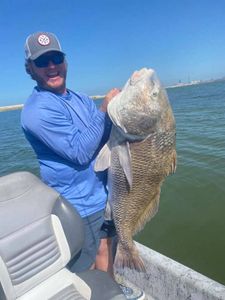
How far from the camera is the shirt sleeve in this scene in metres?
2.72

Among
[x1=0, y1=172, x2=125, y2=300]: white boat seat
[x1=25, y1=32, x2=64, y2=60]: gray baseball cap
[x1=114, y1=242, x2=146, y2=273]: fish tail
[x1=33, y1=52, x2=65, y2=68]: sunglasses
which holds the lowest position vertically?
[x1=114, y1=242, x2=146, y2=273]: fish tail

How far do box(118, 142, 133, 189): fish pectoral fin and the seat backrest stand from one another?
60 centimetres

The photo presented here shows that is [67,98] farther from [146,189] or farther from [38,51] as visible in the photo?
[146,189]

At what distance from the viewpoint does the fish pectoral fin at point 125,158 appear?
2.75m

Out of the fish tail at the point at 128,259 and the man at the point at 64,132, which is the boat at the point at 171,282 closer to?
the fish tail at the point at 128,259

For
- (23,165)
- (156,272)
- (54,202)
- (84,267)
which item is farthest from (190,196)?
(23,165)

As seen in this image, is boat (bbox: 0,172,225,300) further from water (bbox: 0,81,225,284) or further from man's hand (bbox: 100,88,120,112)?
water (bbox: 0,81,225,284)

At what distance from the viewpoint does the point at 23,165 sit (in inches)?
707

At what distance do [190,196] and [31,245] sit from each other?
7414 millimetres

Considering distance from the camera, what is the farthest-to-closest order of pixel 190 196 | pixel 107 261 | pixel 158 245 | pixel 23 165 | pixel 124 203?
pixel 23 165 → pixel 190 196 → pixel 158 245 → pixel 107 261 → pixel 124 203

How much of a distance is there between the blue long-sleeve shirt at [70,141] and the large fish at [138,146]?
15 cm

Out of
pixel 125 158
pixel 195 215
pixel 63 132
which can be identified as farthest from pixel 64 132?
pixel 195 215

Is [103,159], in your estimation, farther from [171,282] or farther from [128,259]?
[171,282]

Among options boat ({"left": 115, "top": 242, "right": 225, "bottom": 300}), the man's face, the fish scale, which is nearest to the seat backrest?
the fish scale
